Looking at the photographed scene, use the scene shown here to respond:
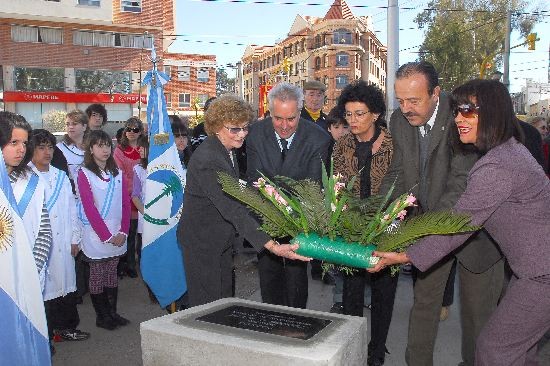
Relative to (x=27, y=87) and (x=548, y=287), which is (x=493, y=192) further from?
(x=27, y=87)

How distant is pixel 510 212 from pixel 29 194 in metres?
2.78

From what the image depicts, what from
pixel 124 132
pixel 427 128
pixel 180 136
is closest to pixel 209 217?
pixel 427 128

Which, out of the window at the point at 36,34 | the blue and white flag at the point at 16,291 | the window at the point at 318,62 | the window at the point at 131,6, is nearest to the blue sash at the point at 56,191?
the blue and white flag at the point at 16,291

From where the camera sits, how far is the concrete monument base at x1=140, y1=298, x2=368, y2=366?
7.79ft

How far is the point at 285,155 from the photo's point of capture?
390cm

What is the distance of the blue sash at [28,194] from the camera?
3.30 m

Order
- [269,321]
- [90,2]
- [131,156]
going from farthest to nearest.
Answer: [90,2] < [131,156] < [269,321]

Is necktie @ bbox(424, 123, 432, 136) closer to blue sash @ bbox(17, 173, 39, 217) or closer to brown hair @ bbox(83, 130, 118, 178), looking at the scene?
blue sash @ bbox(17, 173, 39, 217)

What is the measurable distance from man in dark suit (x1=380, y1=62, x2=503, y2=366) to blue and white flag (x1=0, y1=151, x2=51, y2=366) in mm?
2223

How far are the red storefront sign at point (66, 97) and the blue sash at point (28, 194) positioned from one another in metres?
31.6

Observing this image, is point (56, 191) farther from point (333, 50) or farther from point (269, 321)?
point (333, 50)

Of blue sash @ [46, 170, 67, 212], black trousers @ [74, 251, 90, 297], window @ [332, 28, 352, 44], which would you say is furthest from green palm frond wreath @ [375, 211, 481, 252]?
window @ [332, 28, 352, 44]

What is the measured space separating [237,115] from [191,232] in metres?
0.80

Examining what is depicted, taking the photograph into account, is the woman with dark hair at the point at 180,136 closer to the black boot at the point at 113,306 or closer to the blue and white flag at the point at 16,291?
the black boot at the point at 113,306
